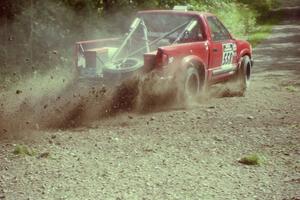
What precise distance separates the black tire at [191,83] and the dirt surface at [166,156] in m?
0.24

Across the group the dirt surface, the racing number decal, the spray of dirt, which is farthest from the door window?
the spray of dirt

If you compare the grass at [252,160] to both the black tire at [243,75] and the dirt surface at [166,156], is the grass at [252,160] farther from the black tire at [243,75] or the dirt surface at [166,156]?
the black tire at [243,75]

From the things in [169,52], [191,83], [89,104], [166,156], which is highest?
[169,52]

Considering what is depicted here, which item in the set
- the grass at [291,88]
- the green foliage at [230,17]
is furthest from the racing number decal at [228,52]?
the green foliage at [230,17]

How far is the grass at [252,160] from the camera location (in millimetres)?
6051

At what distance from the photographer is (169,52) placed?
8.55m

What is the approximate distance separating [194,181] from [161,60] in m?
3.39

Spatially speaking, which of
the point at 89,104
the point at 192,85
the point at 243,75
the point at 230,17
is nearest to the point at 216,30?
the point at 243,75

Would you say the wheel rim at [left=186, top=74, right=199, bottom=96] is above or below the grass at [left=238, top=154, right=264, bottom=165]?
above

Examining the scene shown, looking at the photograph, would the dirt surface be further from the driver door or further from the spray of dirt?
the driver door

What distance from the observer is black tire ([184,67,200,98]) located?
29.9ft

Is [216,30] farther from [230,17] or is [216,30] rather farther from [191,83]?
→ [230,17]

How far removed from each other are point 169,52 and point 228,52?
2474mm

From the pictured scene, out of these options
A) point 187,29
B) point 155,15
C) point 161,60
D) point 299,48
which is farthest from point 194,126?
point 299,48
